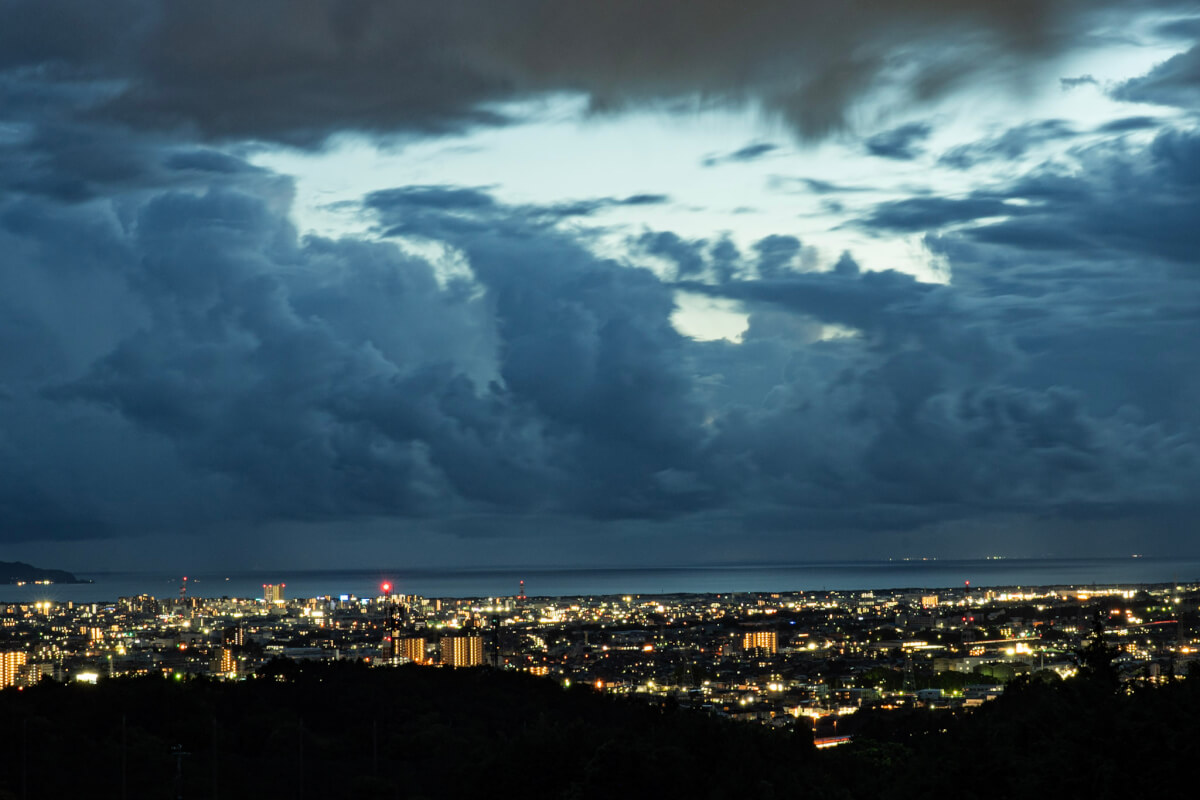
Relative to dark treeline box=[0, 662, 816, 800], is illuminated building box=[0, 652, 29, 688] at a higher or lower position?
lower

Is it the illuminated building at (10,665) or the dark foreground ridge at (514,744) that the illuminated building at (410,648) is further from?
the dark foreground ridge at (514,744)

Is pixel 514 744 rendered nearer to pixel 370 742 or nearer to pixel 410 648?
pixel 370 742

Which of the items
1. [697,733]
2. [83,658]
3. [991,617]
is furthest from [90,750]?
[991,617]

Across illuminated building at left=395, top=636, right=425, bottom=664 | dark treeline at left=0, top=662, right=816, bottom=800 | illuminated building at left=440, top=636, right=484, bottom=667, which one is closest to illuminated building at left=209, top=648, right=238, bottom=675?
illuminated building at left=395, top=636, right=425, bottom=664

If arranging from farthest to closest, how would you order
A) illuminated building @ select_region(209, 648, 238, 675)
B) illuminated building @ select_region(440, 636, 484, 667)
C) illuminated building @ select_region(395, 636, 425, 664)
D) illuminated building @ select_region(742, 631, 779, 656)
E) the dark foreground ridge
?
illuminated building @ select_region(742, 631, 779, 656)
illuminated building @ select_region(395, 636, 425, 664)
illuminated building @ select_region(440, 636, 484, 667)
illuminated building @ select_region(209, 648, 238, 675)
the dark foreground ridge

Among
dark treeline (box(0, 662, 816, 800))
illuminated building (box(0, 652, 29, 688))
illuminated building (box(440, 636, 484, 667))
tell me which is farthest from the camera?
illuminated building (box(440, 636, 484, 667))

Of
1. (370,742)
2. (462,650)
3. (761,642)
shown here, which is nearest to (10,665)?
(462,650)

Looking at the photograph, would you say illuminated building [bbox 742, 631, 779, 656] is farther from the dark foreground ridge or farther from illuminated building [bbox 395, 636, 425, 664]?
the dark foreground ridge
